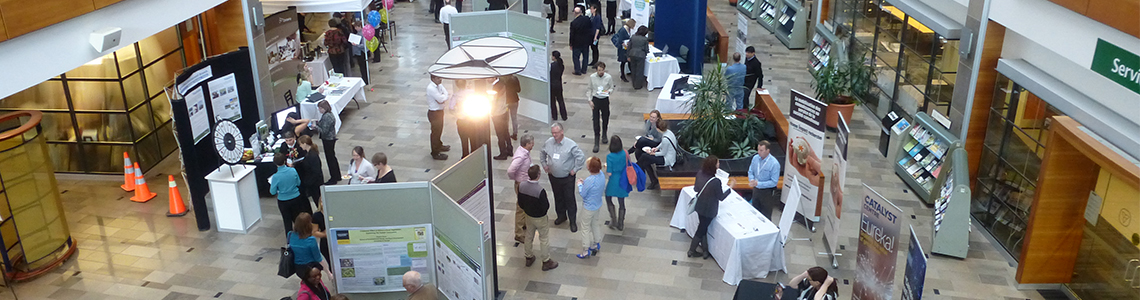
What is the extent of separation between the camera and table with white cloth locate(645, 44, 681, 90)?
565 inches

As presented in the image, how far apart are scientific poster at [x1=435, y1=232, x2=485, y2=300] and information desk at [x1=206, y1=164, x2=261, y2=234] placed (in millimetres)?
3046

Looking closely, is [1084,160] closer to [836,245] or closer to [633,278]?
[836,245]

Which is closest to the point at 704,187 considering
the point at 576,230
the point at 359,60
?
the point at 576,230

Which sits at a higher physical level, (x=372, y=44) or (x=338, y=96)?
(x=372, y=44)

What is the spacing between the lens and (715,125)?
33.8 ft

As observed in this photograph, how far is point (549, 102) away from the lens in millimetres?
12336

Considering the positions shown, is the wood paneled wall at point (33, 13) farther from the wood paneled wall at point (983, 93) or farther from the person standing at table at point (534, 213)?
the wood paneled wall at point (983, 93)

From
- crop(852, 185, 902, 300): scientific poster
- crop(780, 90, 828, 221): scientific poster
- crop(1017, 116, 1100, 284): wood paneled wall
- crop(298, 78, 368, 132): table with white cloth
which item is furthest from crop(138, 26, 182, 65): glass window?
crop(1017, 116, 1100, 284): wood paneled wall

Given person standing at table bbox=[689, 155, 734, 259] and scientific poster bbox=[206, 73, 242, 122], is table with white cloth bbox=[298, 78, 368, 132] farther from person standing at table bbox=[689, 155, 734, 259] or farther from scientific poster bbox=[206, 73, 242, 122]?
person standing at table bbox=[689, 155, 734, 259]

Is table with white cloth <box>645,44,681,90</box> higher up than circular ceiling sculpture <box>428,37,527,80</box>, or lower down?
lower down

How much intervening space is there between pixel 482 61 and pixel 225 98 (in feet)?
11.6

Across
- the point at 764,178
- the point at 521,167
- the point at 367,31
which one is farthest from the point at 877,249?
the point at 367,31

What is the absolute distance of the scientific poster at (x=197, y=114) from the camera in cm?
880

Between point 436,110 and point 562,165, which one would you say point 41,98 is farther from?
point 562,165
